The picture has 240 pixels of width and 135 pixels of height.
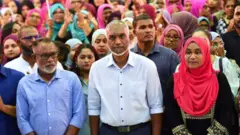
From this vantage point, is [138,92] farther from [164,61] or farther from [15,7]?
[15,7]

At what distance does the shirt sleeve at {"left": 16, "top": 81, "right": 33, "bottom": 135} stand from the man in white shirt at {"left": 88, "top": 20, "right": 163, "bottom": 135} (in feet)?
1.91

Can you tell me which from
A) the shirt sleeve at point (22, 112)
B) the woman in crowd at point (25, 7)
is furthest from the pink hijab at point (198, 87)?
the woman in crowd at point (25, 7)

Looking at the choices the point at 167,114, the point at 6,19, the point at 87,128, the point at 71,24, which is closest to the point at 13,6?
the point at 6,19

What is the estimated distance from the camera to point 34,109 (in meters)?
5.21

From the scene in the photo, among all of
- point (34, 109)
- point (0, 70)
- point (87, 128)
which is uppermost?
point (0, 70)

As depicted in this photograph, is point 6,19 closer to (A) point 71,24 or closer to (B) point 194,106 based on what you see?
(A) point 71,24

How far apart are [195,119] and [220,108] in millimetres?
239

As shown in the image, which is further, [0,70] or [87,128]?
[87,128]

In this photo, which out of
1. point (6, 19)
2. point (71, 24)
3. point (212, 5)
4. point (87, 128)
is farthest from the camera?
point (6, 19)

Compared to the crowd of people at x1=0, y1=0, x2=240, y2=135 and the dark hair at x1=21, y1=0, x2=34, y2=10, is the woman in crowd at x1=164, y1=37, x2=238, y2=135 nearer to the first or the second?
the crowd of people at x1=0, y1=0, x2=240, y2=135

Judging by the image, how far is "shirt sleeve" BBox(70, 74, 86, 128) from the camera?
525 cm

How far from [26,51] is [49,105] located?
1.19m

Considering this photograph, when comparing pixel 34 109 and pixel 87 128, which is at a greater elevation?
pixel 34 109

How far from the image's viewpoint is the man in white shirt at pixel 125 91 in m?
5.13
